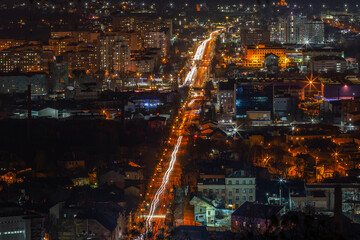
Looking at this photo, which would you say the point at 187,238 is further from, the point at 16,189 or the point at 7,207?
the point at 16,189

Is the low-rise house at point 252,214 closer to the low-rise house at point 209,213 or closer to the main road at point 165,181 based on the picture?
the low-rise house at point 209,213

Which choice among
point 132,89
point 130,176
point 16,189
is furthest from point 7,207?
point 132,89

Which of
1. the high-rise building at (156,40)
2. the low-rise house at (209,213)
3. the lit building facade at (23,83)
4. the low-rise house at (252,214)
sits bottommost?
the low-rise house at (209,213)

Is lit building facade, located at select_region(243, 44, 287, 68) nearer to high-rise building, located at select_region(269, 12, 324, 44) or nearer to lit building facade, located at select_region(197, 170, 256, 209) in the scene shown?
high-rise building, located at select_region(269, 12, 324, 44)

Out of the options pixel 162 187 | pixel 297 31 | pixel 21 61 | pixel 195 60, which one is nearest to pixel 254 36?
pixel 297 31

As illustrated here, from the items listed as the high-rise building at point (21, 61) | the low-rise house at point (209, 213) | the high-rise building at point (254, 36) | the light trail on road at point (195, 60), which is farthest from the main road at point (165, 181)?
the high-rise building at point (254, 36)

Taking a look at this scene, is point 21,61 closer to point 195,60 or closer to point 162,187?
point 195,60

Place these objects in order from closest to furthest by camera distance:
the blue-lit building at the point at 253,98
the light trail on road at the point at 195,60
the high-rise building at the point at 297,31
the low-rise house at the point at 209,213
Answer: the low-rise house at the point at 209,213
the blue-lit building at the point at 253,98
the light trail on road at the point at 195,60
the high-rise building at the point at 297,31
